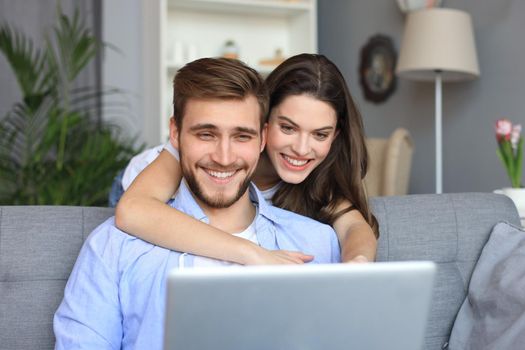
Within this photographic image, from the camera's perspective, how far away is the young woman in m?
1.66

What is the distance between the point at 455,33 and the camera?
3.34 metres

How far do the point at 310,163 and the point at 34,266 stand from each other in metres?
0.71

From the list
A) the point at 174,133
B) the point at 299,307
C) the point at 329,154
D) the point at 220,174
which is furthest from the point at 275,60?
the point at 299,307

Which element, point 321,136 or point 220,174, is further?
point 321,136

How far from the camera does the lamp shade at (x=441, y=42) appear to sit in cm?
334

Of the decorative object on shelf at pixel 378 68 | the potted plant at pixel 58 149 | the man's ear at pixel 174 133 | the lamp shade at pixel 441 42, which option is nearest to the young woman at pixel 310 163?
the man's ear at pixel 174 133

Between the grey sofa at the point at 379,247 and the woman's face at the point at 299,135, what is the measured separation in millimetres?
228

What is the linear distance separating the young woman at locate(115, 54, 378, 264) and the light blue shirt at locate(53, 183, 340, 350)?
0.20 ft

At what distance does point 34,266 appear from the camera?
5.44 ft

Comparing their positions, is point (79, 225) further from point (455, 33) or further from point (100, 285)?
point (455, 33)

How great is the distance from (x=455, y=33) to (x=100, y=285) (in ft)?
7.85

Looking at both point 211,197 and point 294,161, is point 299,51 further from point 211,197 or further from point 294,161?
point 211,197

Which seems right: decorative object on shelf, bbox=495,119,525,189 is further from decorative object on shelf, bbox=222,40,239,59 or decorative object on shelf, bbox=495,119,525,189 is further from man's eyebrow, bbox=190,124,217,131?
decorative object on shelf, bbox=222,40,239,59

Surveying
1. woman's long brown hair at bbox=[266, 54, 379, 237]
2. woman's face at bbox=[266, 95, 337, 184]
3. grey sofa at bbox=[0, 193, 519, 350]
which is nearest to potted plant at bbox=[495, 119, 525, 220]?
grey sofa at bbox=[0, 193, 519, 350]
